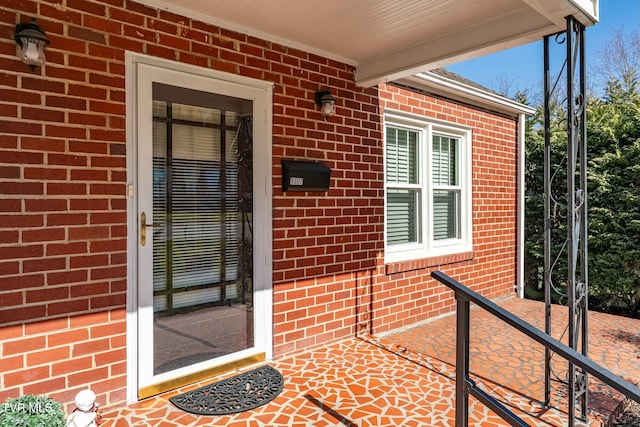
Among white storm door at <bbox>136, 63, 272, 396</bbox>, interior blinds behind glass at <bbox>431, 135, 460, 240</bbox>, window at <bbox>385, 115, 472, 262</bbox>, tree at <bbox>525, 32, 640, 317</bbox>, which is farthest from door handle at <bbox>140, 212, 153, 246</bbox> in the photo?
tree at <bbox>525, 32, 640, 317</bbox>

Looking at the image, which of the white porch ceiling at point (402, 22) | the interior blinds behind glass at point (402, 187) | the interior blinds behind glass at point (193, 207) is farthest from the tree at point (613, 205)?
the interior blinds behind glass at point (193, 207)

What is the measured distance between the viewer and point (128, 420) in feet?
8.59

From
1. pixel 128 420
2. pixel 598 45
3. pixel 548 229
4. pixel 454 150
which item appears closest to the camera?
pixel 128 420

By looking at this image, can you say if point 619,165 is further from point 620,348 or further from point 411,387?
point 411,387

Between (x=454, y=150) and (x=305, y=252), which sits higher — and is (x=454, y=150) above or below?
above

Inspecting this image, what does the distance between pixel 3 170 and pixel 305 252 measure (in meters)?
2.30

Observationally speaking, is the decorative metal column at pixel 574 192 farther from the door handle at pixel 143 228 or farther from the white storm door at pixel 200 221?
the door handle at pixel 143 228

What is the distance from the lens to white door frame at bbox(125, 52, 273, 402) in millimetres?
2807

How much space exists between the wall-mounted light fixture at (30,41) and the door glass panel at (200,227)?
72 centimetres

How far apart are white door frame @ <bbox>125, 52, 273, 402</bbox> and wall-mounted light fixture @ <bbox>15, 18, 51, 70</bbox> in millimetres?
513

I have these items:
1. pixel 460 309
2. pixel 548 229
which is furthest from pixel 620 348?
pixel 460 309

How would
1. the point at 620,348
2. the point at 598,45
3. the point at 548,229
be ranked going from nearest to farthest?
the point at 548,229 < the point at 620,348 < the point at 598,45

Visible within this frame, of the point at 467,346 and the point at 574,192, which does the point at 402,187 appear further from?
the point at 467,346

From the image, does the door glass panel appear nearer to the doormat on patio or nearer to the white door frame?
the white door frame
